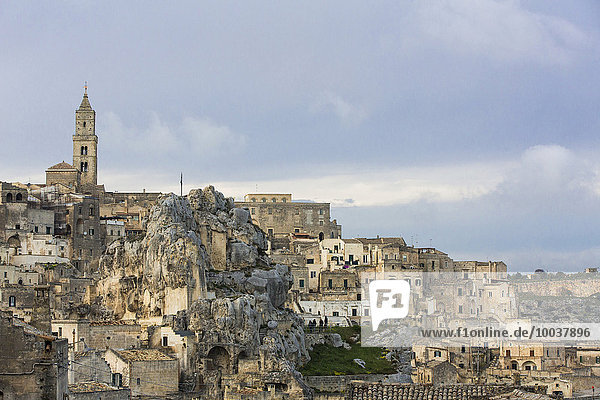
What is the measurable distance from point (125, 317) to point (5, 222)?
85.3ft

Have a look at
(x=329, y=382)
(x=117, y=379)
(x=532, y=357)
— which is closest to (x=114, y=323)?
(x=117, y=379)

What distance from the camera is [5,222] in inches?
3642

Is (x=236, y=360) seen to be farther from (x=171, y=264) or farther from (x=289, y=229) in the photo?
(x=289, y=229)

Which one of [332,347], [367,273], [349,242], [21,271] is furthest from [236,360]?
[349,242]

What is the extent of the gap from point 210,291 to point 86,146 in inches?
1921

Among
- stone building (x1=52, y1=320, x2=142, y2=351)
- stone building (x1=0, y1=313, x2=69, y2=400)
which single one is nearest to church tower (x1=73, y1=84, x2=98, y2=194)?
stone building (x1=52, y1=320, x2=142, y2=351)

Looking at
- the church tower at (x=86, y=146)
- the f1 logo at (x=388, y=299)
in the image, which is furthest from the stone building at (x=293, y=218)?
the f1 logo at (x=388, y=299)

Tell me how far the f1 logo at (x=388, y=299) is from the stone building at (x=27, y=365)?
200 ft

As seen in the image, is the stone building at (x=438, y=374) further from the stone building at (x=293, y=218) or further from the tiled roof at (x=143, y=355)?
the stone building at (x=293, y=218)

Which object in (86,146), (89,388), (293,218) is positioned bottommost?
(89,388)

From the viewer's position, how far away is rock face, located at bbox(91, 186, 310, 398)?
63.5m

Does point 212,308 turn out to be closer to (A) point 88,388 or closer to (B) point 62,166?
(A) point 88,388

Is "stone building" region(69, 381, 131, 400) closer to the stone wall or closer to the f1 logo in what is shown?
the stone wall

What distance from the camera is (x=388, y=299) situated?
311ft
